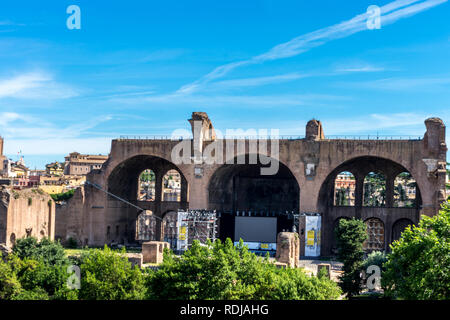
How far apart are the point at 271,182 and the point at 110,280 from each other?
103 feet

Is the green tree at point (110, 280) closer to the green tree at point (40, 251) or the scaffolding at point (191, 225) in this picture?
the green tree at point (40, 251)

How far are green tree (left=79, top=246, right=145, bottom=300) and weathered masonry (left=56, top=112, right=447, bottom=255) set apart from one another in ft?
69.3

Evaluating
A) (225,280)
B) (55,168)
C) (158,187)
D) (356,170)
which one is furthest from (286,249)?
(55,168)

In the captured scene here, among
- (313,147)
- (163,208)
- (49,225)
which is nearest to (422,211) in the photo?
(313,147)

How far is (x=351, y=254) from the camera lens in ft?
100

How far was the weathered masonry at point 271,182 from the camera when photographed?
129 feet

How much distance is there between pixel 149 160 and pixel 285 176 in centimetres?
1253

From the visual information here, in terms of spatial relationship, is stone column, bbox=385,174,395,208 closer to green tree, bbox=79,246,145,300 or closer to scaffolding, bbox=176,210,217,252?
scaffolding, bbox=176,210,217,252

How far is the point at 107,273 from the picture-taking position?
22516mm

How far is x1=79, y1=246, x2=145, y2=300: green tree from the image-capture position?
21.9 meters

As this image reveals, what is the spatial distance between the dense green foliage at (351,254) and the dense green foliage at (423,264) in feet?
21.8

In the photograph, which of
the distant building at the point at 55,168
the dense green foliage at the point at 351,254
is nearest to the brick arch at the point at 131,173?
the dense green foliage at the point at 351,254

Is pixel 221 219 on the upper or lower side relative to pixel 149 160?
lower
